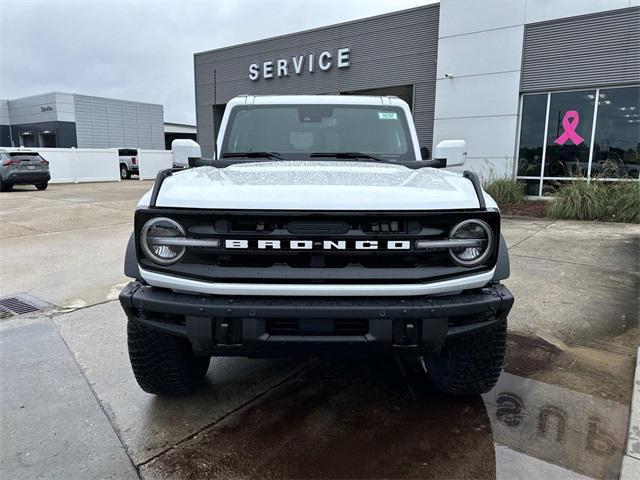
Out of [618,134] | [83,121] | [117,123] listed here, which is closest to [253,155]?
[618,134]

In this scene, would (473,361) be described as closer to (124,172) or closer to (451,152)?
(451,152)

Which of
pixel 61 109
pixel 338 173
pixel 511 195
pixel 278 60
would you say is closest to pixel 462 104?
pixel 511 195

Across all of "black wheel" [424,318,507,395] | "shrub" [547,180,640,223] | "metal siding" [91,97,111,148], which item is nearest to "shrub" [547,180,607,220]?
"shrub" [547,180,640,223]

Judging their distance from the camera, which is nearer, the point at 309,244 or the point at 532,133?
the point at 309,244

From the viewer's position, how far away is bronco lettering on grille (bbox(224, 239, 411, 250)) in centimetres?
201

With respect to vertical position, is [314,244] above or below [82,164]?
above

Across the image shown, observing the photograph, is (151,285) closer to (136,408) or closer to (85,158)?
(136,408)

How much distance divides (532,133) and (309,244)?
12419 millimetres

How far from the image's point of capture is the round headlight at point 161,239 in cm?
207

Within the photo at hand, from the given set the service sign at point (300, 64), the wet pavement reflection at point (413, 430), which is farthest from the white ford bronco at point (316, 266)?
the service sign at point (300, 64)

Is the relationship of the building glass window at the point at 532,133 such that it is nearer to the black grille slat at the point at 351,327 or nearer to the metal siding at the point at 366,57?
the metal siding at the point at 366,57

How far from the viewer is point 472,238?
83.4 inches

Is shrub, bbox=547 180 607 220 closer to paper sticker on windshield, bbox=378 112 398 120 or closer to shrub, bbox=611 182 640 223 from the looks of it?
shrub, bbox=611 182 640 223

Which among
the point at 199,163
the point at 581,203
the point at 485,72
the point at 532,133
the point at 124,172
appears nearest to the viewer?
the point at 199,163
